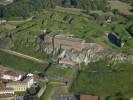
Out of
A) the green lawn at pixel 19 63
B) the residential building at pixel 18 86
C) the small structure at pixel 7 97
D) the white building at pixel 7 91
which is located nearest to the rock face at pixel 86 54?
the green lawn at pixel 19 63

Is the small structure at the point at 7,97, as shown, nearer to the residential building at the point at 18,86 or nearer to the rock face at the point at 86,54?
the residential building at the point at 18,86

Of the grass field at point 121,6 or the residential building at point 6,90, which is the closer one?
the residential building at point 6,90

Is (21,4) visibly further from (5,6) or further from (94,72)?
(94,72)

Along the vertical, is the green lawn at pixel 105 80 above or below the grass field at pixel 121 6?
above

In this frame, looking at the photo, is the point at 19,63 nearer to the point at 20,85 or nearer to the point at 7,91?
the point at 20,85

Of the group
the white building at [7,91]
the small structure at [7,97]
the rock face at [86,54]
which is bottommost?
the rock face at [86,54]

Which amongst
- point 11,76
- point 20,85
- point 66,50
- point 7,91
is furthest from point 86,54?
point 7,91

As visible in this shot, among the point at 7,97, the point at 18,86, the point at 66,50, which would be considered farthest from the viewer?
the point at 66,50

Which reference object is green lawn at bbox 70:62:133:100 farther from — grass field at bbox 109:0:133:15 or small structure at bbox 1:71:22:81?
grass field at bbox 109:0:133:15

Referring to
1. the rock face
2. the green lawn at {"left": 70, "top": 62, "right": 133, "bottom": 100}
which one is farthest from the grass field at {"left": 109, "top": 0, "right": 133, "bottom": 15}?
the green lawn at {"left": 70, "top": 62, "right": 133, "bottom": 100}
